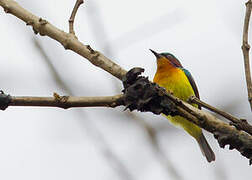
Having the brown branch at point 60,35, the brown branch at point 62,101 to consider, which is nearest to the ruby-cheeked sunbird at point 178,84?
the brown branch at point 60,35

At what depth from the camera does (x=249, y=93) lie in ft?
6.42

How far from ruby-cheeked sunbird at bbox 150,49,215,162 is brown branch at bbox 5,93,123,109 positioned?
3257mm

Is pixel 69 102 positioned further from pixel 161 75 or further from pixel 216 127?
pixel 161 75

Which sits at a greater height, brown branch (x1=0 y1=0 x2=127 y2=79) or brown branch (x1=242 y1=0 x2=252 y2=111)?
brown branch (x1=0 y1=0 x2=127 y2=79)

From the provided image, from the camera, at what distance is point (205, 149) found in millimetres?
5648

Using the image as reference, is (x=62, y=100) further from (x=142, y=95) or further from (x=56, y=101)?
(x=142, y=95)

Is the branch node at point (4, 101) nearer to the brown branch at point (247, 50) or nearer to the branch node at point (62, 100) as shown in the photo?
the branch node at point (62, 100)

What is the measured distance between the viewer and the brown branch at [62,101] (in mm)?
1679

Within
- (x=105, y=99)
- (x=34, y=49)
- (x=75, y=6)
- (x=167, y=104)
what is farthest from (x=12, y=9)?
(x=34, y=49)

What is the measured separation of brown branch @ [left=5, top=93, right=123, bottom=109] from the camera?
5.51 ft

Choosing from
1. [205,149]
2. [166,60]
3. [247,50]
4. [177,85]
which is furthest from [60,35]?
[205,149]

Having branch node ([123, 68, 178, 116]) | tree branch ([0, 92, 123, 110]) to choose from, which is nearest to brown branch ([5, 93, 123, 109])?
tree branch ([0, 92, 123, 110])

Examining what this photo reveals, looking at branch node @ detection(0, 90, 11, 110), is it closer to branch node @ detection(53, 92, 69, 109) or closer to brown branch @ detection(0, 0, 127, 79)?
branch node @ detection(53, 92, 69, 109)

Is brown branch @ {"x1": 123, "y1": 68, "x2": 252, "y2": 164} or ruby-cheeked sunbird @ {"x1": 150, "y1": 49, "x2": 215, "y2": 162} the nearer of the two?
brown branch @ {"x1": 123, "y1": 68, "x2": 252, "y2": 164}
